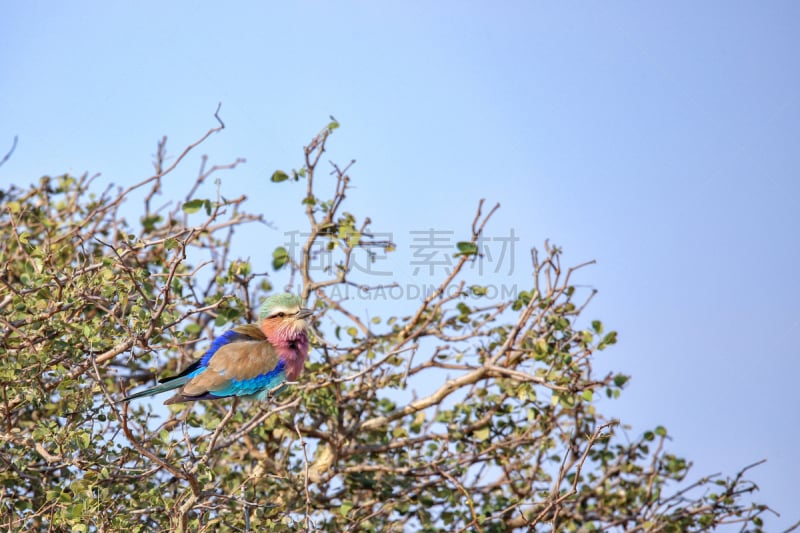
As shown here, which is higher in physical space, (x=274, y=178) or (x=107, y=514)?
(x=274, y=178)

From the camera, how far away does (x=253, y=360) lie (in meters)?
5.11

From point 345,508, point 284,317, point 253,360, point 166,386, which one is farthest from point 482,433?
point 166,386

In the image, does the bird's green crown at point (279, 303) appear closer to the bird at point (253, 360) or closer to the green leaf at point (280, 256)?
the bird at point (253, 360)

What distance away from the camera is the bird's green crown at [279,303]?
5.38 meters

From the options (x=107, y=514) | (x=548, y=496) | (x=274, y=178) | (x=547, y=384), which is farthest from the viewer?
(x=274, y=178)

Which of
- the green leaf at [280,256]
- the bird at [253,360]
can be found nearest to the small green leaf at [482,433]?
the bird at [253,360]

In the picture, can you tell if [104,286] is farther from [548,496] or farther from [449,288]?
[548,496]

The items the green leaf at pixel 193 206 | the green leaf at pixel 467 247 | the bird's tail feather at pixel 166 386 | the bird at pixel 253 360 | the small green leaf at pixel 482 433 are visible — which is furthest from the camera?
the small green leaf at pixel 482 433

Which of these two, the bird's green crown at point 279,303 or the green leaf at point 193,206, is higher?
the green leaf at point 193,206

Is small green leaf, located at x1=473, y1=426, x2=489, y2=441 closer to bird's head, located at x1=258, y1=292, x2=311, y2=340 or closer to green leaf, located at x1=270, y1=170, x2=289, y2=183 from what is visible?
bird's head, located at x1=258, y1=292, x2=311, y2=340

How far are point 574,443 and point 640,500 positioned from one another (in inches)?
26.9

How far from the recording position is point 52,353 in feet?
15.6

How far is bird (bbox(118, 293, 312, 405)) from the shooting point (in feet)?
16.5

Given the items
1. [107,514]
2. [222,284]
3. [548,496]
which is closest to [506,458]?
[548,496]
